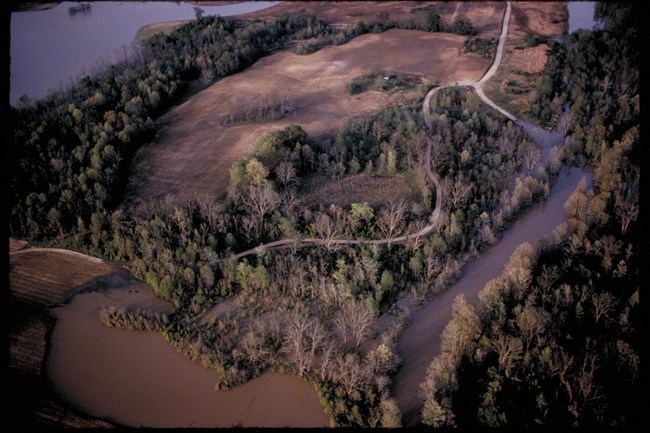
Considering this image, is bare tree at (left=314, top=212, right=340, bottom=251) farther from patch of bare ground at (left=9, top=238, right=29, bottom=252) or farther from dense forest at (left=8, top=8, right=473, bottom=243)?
patch of bare ground at (left=9, top=238, right=29, bottom=252)

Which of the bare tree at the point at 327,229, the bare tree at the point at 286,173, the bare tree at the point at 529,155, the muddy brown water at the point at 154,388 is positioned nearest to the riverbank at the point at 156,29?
the bare tree at the point at 286,173

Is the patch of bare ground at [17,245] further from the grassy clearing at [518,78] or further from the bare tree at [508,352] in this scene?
the grassy clearing at [518,78]

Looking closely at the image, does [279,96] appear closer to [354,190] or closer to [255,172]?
[255,172]

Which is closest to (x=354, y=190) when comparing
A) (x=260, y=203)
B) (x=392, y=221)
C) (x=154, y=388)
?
(x=392, y=221)

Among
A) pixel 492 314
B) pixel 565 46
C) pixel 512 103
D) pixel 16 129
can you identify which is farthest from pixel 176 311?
pixel 565 46

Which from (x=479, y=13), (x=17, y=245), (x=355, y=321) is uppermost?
(x=479, y=13)

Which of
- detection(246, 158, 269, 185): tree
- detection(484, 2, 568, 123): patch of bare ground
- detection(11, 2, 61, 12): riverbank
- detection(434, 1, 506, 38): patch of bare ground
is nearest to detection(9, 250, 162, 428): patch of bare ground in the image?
detection(246, 158, 269, 185): tree
